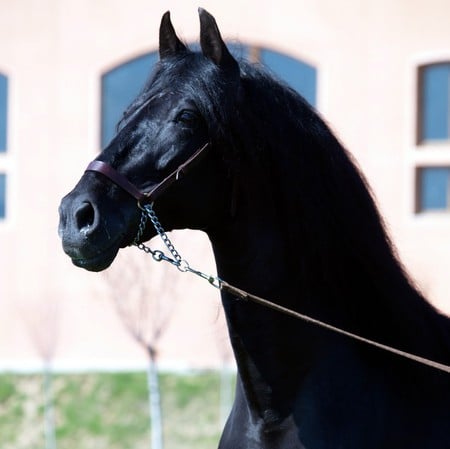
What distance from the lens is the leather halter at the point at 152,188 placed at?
11.0ft

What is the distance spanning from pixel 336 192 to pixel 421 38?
10.9 metres

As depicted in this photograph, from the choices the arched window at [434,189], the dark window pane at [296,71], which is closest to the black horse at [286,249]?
the arched window at [434,189]

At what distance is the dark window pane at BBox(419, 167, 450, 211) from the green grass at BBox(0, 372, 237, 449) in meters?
3.88

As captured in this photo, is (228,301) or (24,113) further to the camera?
(24,113)

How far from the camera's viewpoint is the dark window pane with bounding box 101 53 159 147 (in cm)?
1507

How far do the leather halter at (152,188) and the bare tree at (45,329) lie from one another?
10.3 meters

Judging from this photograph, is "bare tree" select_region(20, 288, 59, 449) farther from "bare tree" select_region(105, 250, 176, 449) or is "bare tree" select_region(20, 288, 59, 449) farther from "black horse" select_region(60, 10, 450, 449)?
"black horse" select_region(60, 10, 450, 449)

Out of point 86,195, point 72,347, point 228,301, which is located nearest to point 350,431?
point 228,301

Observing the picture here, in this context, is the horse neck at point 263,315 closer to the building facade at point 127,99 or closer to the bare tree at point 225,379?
the bare tree at point 225,379

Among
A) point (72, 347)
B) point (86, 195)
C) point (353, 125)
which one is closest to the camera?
point (86, 195)

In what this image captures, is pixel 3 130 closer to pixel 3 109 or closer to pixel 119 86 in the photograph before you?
pixel 3 109

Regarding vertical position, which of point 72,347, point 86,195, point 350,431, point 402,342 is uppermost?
point 86,195

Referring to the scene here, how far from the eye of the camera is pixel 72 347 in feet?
48.7

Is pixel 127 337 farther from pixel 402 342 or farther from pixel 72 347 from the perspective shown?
pixel 402 342
